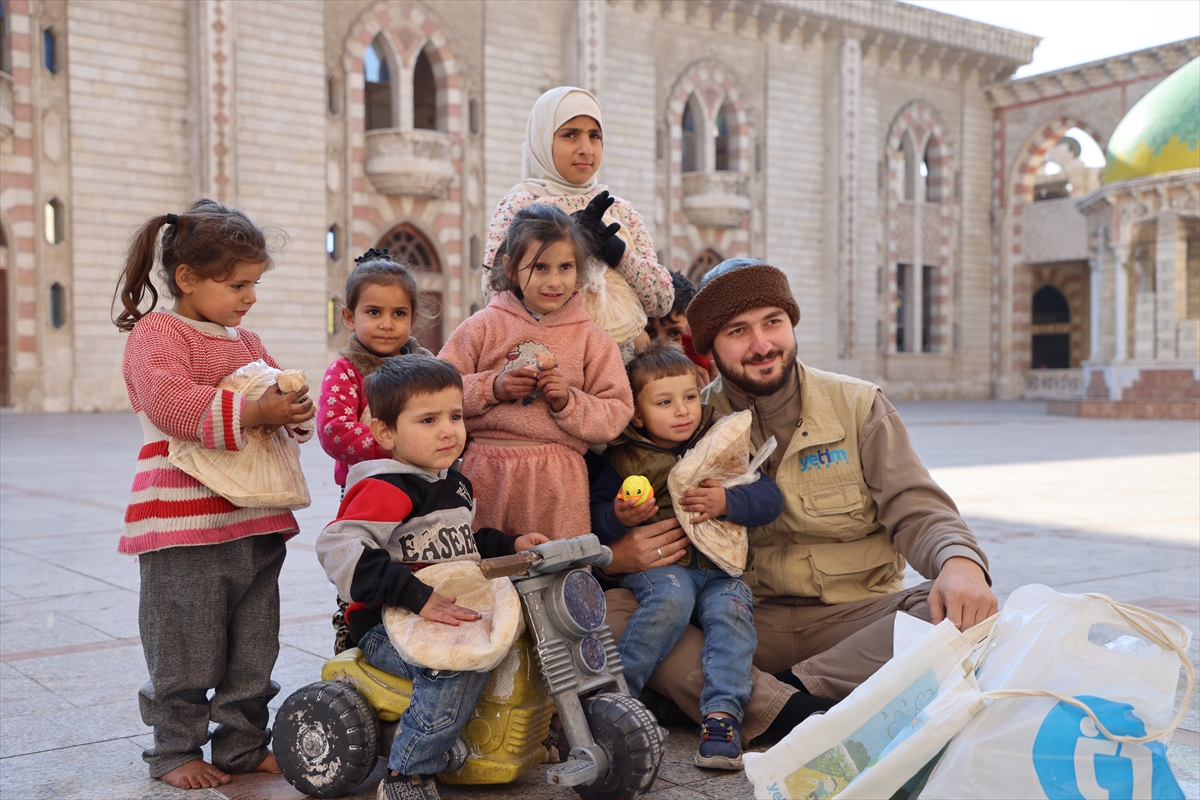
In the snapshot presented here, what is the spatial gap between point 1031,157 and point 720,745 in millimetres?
27857

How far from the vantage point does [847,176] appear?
24219 mm

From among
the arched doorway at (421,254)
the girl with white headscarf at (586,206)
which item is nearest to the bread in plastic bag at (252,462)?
the girl with white headscarf at (586,206)

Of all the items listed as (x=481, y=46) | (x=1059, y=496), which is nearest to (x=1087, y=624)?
(x=1059, y=496)

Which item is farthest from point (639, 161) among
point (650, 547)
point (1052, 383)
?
point (650, 547)

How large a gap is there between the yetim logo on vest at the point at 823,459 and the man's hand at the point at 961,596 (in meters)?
0.56

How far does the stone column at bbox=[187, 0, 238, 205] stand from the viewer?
16.5 m

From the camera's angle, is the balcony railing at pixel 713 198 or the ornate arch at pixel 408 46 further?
the balcony railing at pixel 713 198

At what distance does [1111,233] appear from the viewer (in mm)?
19859

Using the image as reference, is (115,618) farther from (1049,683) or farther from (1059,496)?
(1059,496)

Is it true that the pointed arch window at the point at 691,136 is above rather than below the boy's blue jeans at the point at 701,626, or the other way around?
above

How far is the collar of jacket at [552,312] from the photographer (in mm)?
3121

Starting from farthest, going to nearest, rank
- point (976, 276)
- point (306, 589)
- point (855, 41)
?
point (976, 276), point (855, 41), point (306, 589)

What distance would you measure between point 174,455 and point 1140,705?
2.15 metres

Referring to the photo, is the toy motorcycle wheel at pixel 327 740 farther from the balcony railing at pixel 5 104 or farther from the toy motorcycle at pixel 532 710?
the balcony railing at pixel 5 104
